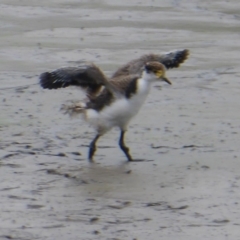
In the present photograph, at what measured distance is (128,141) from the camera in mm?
7730

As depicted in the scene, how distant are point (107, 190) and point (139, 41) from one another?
535 cm

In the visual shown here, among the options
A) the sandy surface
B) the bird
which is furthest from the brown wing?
the sandy surface

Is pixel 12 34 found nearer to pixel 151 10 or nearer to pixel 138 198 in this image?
pixel 151 10

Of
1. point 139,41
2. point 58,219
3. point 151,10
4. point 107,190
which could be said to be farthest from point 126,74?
point 151,10

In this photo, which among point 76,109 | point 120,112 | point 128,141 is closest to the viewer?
point 120,112

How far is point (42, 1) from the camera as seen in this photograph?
14016 mm

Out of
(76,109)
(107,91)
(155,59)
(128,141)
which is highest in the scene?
(155,59)

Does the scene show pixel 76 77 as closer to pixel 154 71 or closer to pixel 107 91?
pixel 107 91

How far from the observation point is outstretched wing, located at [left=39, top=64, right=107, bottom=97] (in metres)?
7.23

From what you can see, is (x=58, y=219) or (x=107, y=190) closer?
(x=58, y=219)

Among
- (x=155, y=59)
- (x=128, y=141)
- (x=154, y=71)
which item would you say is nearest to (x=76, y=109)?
(x=128, y=141)

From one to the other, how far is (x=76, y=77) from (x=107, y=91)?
25 centimetres

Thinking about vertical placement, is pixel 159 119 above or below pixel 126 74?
below

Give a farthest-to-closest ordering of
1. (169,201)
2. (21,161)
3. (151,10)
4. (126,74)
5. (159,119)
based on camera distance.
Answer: (151,10) → (159,119) → (126,74) → (21,161) → (169,201)
